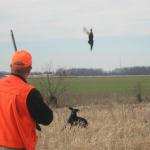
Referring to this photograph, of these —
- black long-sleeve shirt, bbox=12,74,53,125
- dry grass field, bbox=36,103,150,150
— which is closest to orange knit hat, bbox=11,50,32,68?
black long-sleeve shirt, bbox=12,74,53,125

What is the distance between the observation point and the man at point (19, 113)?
6090 millimetres

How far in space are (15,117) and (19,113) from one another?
0.07m

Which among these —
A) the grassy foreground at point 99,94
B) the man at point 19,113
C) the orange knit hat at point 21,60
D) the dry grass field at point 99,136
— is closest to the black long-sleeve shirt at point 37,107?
the man at point 19,113

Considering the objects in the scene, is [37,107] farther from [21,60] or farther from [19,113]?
[21,60]

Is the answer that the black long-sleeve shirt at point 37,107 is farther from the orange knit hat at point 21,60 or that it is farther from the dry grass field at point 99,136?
the dry grass field at point 99,136

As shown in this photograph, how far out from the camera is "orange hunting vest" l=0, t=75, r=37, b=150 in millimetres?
6090

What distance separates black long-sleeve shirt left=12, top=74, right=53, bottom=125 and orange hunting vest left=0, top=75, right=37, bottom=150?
0.05m

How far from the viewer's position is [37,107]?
20.1ft

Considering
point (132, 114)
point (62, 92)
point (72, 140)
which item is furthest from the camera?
point (62, 92)

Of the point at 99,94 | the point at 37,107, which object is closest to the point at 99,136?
the point at 37,107

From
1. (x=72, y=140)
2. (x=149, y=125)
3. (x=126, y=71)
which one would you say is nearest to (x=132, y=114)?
(x=149, y=125)

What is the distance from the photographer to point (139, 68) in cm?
11631

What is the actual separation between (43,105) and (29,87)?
261 mm

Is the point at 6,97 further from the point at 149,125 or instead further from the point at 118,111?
the point at 118,111
